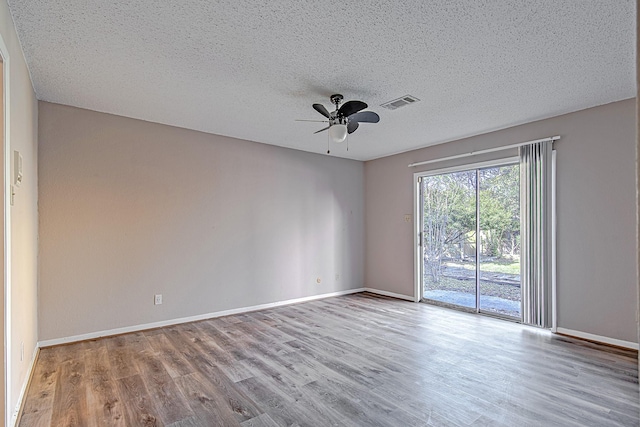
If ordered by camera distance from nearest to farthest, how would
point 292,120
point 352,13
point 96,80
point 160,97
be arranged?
1. point 352,13
2. point 96,80
3. point 160,97
4. point 292,120

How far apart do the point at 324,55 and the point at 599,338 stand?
412 centimetres

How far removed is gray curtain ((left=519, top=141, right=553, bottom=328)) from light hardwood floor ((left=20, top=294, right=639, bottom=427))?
12.5 inches

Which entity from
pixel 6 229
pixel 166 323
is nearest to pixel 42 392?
pixel 6 229

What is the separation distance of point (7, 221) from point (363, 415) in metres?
2.55

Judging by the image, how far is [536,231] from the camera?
4070 millimetres

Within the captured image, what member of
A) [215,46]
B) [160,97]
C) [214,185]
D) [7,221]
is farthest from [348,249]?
[7,221]

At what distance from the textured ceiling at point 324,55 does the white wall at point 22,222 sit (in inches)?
8.8

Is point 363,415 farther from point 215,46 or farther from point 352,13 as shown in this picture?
point 215,46

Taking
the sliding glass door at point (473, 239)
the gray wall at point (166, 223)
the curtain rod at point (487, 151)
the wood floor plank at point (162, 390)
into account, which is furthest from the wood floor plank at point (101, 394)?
the curtain rod at point (487, 151)

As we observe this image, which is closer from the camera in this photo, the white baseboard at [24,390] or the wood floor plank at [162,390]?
the white baseboard at [24,390]

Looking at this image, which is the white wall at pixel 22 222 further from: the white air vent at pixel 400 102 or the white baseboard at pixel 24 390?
the white air vent at pixel 400 102

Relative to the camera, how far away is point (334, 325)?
4305 millimetres

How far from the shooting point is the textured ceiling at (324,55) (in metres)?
2.06

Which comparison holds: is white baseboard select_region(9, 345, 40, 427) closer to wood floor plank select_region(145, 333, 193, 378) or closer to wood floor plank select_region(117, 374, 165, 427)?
wood floor plank select_region(117, 374, 165, 427)
